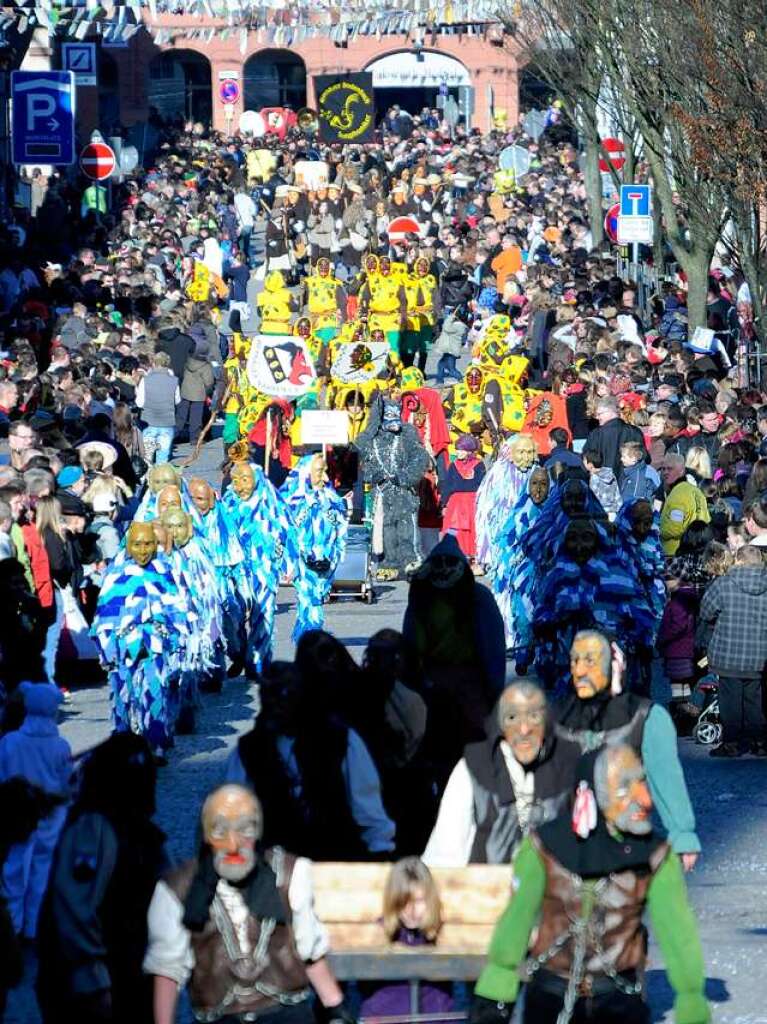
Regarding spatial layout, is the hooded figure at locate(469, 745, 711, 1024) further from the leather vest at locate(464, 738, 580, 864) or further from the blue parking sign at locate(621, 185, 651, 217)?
the blue parking sign at locate(621, 185, 651, 217)

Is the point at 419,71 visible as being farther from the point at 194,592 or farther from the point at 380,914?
the point at 380,914

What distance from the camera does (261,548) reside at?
1738 centimetres

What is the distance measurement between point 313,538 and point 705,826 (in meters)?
6.32

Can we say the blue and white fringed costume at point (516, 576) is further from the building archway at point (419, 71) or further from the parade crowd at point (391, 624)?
the building archway at point (419, 71)

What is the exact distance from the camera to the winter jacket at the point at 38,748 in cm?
1069

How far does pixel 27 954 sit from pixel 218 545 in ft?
21.3

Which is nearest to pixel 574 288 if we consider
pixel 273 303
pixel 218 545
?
pixel 273 303

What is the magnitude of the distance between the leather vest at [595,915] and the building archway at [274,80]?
2923 inches

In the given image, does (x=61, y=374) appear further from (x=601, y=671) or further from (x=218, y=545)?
(x=601, y=671)

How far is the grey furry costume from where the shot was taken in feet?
74.5

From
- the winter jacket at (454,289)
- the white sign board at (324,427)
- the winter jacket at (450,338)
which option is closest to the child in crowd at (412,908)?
the white sign board at (324,427)

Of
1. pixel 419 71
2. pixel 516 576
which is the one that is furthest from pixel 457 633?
pixel 419 71

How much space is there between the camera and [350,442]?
958 inches

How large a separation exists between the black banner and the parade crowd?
61.5 ft
